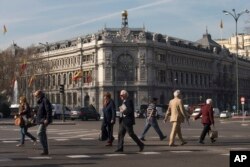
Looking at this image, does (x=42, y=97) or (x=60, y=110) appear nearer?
(x=42, y=97)

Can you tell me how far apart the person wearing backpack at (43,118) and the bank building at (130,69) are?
304 feet

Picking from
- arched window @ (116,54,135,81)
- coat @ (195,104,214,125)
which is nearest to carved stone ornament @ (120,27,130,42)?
arched window @ (116,54,135,81)

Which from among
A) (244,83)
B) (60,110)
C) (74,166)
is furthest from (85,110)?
(244,83)

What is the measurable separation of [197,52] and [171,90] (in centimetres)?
1755

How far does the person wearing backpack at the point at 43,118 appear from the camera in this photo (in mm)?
16016

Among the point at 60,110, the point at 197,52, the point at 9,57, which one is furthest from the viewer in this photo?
the point at 197,52

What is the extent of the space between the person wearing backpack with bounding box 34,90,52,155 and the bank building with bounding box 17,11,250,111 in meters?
92.6

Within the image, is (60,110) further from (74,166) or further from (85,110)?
(74,166)

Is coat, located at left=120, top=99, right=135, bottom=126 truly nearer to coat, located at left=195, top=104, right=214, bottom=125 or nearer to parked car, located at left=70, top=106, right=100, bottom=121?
coat, located at left=195, top=104, right=214, bottom=125

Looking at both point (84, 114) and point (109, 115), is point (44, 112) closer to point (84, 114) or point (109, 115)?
point (109, 115)

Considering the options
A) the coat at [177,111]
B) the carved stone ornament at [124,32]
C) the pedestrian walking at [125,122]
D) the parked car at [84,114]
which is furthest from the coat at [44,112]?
the carved stone ornament at [124,32]

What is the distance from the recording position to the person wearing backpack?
16.0 meters

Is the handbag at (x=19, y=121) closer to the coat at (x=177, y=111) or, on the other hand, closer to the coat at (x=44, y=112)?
the coat at (x=44, y=112)

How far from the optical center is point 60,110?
219 ft
